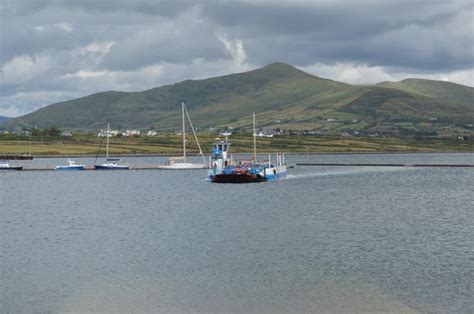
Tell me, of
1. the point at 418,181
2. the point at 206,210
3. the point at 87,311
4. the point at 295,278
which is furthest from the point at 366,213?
the point at 418,181

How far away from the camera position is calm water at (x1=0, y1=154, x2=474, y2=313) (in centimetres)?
4062

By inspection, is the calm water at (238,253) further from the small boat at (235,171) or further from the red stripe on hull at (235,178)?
the small boat at (235,171)

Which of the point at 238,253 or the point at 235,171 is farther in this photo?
the point at 235,171

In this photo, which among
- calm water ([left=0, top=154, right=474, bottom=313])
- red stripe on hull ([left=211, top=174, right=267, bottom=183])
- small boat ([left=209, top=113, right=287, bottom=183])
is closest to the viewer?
calm water ([left=0, top=154, right=474, bottom=313])

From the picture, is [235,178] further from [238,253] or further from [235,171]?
[238,253]

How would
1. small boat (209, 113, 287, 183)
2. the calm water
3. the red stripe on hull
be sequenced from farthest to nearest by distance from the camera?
1. small boat (209, 113, 287, 183)
2. the red stripe on hull
3. the calm water

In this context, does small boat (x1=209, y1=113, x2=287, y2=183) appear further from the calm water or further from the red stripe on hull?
the calm water

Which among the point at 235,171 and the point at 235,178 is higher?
the point at 235,171

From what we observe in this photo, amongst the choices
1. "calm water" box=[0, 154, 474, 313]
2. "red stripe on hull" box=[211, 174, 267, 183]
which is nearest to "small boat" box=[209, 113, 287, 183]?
"red stripe on hull" box=[211, 174, 267, 183]

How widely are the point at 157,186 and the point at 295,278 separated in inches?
3795

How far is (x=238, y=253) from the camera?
56688 mm

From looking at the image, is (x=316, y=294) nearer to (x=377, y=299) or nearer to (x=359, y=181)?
(x=377, y=299)

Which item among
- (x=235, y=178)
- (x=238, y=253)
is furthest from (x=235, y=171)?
(x=238, y=253)

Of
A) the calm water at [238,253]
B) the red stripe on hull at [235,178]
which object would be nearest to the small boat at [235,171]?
the red stripe on hull at [235,178]
